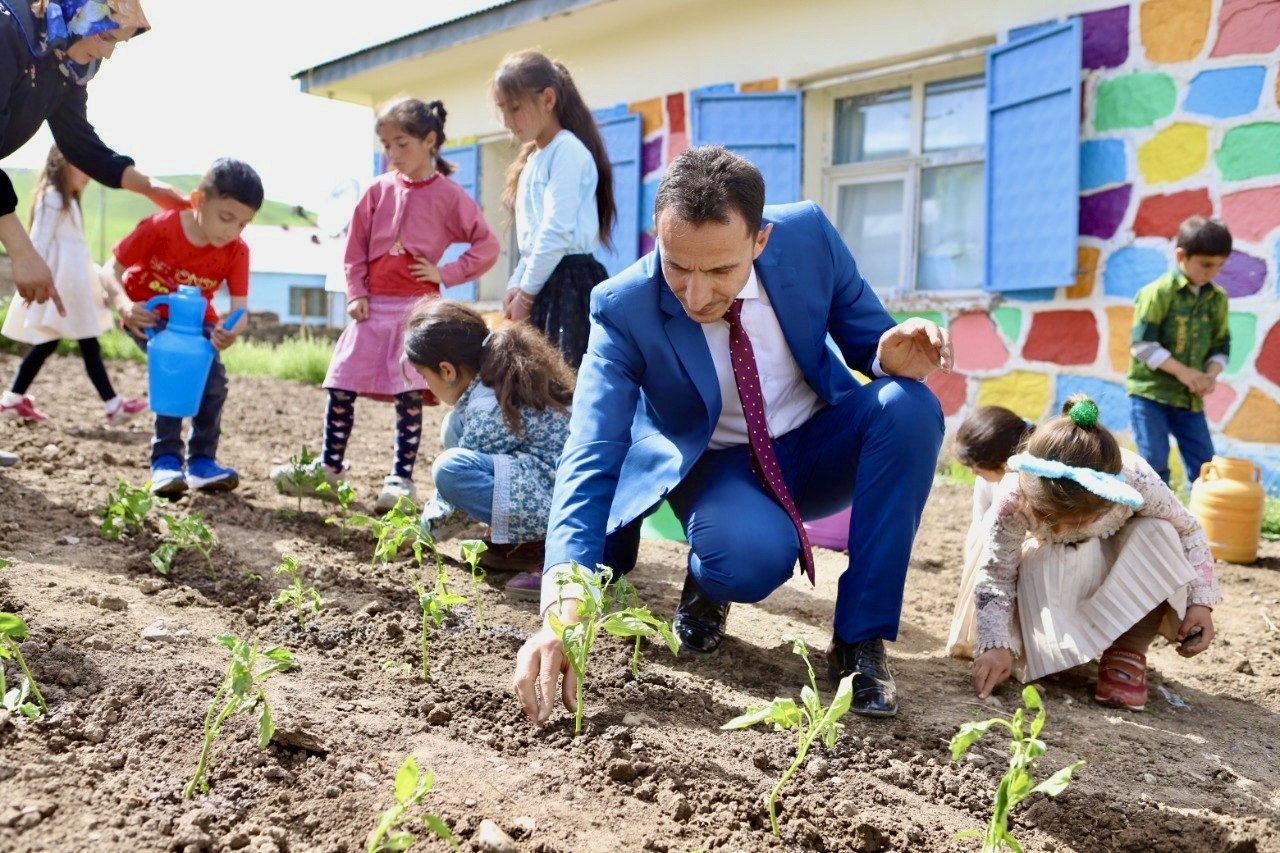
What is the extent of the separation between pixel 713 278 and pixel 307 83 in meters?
8.92

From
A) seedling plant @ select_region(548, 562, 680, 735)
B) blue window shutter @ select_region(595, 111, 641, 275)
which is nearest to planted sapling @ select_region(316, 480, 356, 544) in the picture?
seedling plant @ select_region(548, 562, 680, 735)

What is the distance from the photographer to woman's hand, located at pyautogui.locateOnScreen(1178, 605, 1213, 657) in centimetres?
230

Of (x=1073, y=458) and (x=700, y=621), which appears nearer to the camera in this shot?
(x=1073, y=458)

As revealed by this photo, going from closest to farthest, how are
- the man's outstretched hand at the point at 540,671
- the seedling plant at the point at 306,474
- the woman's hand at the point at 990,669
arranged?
the man's outstretched hand at the point at 540,671 → the woman's hand at the point at 990,669 → the seedling plant at the point at 306,474

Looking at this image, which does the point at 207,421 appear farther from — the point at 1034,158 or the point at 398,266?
the point at 1034,158

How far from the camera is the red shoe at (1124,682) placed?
2.33 metres

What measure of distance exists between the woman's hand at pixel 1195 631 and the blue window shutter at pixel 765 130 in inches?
162

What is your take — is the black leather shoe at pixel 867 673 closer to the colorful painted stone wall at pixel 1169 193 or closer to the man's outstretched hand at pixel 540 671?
the man's outstretched hand at pixel 540 671

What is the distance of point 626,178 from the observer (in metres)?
7.24

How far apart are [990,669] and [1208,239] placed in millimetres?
2741

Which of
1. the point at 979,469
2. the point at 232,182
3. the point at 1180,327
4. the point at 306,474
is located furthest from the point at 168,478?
the point at 1180,327

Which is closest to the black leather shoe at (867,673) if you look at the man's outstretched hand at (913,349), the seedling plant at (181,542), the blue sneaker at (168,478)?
the man's outstretched hand at (913,349)

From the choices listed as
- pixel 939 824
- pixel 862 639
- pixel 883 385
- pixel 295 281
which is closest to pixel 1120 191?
pixel 883 385

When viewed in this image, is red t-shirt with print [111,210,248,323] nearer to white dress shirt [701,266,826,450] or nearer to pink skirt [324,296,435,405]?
pink skirt [324,296,435,405]
